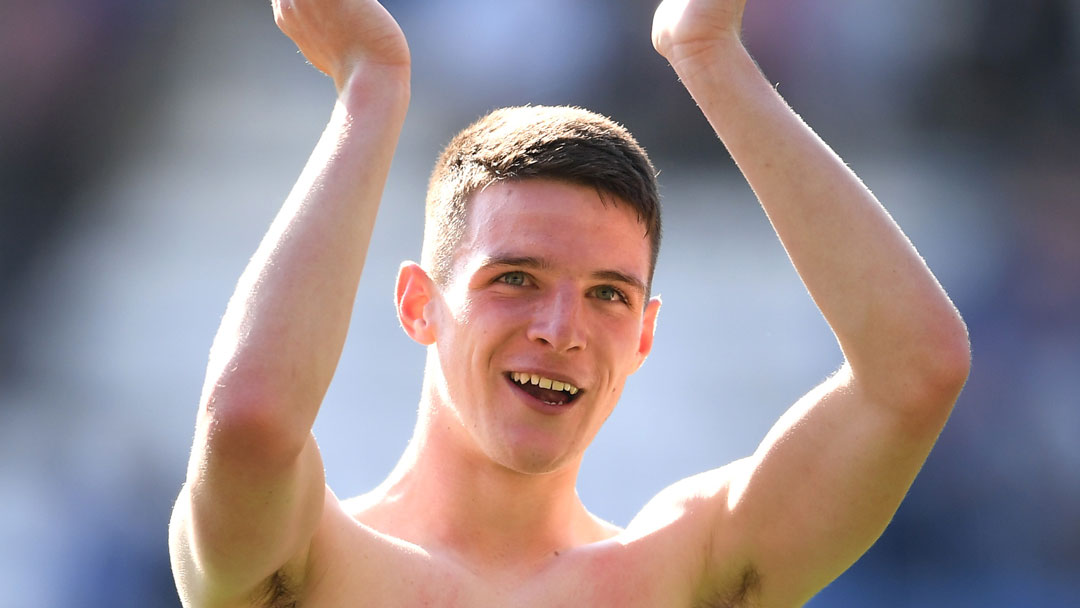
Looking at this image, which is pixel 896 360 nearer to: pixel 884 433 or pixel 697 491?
pixel 884 433

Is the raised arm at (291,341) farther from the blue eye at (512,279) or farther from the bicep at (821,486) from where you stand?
the bicep at (821,486)

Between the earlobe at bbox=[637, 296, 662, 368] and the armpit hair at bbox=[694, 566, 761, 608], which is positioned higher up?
the earlobe at bbox=[637, 296, 662, 368]

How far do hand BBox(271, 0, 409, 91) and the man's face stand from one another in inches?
15.6

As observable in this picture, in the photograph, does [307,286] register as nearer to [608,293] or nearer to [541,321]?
[541,321]

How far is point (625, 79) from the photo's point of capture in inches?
273

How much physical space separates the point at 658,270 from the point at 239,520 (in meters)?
5.00

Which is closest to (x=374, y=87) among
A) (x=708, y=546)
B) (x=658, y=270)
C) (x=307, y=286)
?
(x=307, y=286)

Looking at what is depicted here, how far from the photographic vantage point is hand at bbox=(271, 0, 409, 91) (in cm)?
199

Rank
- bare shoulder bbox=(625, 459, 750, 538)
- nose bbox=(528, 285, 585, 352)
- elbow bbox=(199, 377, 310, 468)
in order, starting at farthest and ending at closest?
bare shoulder bbox=(625, 459, 750, 538) < nose bbox=(528, 285, 585, 352) < elbow bbox=(199, 377, 310, 468)

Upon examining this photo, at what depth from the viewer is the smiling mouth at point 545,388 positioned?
2207 mm

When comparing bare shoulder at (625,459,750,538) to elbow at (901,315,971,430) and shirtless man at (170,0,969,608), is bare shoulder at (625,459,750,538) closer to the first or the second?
shirtless man at (170,0,969,608)

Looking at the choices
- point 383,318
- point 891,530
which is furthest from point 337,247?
point 383,318

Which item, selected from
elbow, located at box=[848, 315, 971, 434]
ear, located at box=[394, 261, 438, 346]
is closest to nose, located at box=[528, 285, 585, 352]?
ear, located at box=[394, 261, 438, 346]

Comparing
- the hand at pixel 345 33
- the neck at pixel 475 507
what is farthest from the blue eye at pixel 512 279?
the hand at pixel 345 33
